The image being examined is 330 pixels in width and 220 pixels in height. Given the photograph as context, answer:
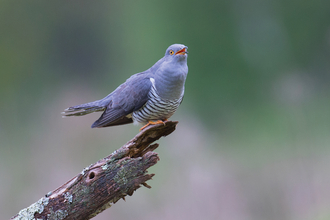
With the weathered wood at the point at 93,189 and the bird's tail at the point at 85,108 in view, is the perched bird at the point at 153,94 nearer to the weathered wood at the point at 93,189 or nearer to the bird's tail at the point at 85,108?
the bird's tail at the point at 85,108

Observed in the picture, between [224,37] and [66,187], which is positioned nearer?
[66,187]

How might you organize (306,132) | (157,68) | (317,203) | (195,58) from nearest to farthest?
(157,68)
(317,203)
(306,132)
(195,58)

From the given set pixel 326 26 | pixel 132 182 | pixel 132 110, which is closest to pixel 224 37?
pixel 326 26

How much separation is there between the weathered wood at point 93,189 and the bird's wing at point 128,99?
0.56 m

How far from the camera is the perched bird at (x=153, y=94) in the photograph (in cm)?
194

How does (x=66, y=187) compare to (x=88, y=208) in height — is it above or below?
above

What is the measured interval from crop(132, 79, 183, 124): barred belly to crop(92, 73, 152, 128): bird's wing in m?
0.03

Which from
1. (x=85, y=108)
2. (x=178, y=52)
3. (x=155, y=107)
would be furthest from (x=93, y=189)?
(x=178, y=52)

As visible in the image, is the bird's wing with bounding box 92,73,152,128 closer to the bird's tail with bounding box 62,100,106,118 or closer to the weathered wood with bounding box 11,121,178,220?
the bird's tail with bounding box 62,100,106,118

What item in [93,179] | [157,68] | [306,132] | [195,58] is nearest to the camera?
[93,179]

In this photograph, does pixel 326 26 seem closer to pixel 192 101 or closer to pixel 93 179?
pixel 192 101

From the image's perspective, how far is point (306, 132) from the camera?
295cm

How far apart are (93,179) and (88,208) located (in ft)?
0.51

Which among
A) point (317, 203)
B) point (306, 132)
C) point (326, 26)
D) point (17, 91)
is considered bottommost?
point (317, 203)
